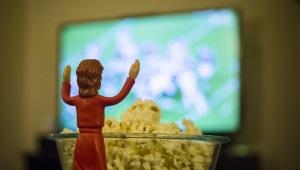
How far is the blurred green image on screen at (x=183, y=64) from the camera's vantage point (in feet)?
6.04

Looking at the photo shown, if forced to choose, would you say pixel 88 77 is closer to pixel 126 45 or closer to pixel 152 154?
pixel 152 154

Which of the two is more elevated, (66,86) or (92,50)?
(92,50)

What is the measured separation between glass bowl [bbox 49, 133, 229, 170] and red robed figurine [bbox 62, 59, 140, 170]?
0.10 feet

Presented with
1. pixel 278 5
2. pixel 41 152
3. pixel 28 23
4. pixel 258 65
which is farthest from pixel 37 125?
pixel 278 5

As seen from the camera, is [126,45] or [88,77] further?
[126,45]

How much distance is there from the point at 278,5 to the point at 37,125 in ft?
3.94

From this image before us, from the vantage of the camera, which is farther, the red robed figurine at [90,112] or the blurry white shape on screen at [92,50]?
the blurry white shape on screen at [92,50]

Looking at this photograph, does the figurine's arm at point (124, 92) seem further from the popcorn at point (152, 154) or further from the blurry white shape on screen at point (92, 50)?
the blurry white shape on screen at point (92, 50)

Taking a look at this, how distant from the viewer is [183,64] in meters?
1.88

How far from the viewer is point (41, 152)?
205 cm

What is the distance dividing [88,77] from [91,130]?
0.05 metres

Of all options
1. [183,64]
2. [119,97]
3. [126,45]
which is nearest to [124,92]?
[119,97]

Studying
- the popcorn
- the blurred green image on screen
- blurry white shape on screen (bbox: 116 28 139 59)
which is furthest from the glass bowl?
blurry white shape on screen (bbox: 116 28 139 59)

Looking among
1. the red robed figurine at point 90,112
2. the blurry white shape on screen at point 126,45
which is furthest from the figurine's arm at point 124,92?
the blurry white shape on screen at point 126,45
